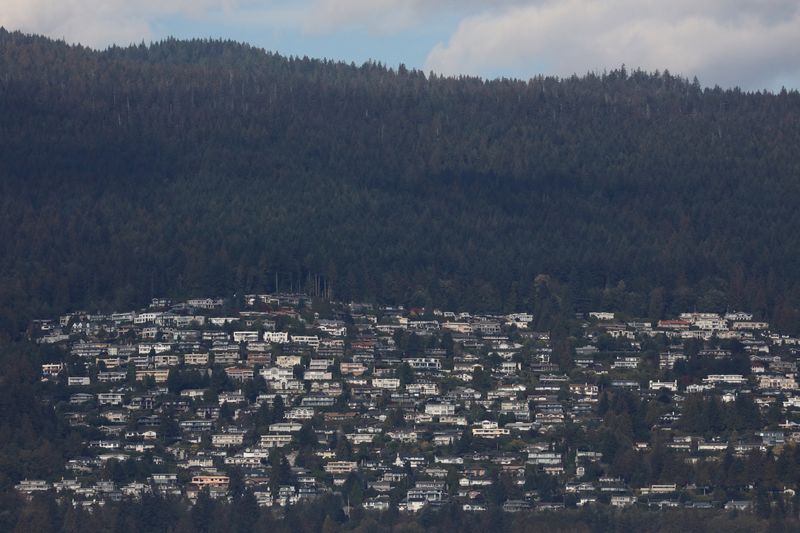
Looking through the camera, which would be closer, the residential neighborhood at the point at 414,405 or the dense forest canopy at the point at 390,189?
the residential neighborhood at the point at 414,405

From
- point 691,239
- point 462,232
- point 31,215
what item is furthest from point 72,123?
point 691,239

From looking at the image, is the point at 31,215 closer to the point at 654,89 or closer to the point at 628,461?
the point at 628,461

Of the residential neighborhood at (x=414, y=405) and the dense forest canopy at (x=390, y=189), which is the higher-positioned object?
the dense forest canopy at (x=390, y=189)

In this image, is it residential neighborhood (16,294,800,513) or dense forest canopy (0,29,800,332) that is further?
dense forest canopy (0,29,800,332)

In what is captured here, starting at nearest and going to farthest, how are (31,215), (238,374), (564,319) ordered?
(238,374), (564,319), (31,215)
